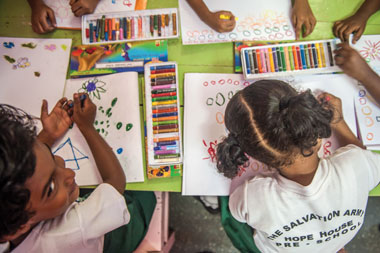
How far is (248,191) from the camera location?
59 centimetres

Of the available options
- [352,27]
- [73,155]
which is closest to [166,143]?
[73,155]

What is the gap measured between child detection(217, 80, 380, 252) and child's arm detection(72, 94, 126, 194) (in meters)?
0.25

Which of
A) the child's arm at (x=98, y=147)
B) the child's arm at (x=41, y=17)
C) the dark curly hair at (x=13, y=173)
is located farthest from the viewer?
the child's arm at (x=41, y=17)

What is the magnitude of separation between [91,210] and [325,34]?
74cm

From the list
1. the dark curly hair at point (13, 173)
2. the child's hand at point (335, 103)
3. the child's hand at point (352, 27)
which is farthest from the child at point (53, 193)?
the child's hand at point (352, 27)

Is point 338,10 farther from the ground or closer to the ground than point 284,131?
farther from the ground

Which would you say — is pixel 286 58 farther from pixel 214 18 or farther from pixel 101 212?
pixel 101 212

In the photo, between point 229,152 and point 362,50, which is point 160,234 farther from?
point 362,50

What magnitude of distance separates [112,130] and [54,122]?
16 centimetres

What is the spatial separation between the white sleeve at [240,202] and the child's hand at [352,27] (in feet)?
1.56

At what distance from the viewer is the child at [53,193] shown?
0.39 meters

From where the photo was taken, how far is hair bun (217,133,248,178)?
55cm

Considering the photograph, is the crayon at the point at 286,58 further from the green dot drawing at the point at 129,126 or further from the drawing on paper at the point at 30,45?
the drawing on paper at the point at 30,45

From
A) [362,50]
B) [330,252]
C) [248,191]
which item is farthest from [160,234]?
[362,50]
